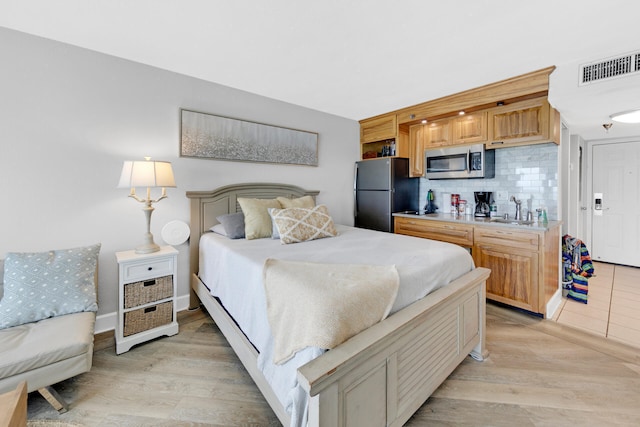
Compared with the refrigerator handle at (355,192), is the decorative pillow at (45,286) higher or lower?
lower

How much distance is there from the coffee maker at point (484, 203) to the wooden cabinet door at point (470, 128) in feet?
2.23

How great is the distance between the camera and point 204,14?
1760 millimetres

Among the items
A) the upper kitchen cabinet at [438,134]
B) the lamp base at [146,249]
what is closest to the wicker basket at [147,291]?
the lamp base at [146,249]

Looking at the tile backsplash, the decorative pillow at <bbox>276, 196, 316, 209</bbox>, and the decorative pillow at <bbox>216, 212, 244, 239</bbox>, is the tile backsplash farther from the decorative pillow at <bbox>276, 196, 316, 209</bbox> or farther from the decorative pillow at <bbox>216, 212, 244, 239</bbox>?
the decorative pillow at <bbox>216, 212, 244, 239</bbox>

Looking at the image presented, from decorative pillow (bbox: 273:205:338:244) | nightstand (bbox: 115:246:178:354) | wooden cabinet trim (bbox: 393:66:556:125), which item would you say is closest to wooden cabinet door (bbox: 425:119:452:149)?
wooden cabinet trim (bbox: 393:66:556:125)

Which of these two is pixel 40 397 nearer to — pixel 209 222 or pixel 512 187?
pixel 209 222

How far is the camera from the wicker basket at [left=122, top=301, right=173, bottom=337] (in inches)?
81.5

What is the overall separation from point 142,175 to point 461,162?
11.7ft

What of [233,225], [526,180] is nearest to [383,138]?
[526,180]

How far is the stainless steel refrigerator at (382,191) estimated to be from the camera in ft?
12.5

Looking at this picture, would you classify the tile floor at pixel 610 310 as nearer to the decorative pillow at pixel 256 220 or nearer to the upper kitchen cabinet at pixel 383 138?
the upper kitchen cabinet at pixel 383 138

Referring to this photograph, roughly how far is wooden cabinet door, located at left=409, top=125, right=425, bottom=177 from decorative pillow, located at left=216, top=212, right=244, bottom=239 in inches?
104

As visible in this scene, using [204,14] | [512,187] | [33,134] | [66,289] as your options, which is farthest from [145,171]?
[512,187]

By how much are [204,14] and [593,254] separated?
6.50 metres
